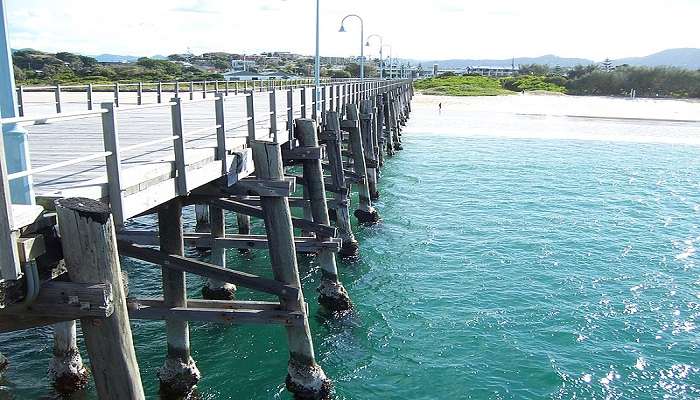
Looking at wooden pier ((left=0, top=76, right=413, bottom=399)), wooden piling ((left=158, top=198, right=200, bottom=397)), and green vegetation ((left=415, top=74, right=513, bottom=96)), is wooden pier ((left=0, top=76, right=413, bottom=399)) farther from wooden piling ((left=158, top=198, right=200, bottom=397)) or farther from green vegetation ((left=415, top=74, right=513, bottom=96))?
green vegetation ((left=415, top=74, right=513, bottom=96))

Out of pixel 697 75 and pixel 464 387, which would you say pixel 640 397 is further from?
pixel 697 75

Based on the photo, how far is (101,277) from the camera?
13.0 feet

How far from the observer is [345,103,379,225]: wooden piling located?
15.7 metres

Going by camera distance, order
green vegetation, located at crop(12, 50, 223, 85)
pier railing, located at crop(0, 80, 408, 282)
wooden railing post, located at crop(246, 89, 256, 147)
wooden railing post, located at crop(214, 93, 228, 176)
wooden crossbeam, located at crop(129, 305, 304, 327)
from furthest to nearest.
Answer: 1. green vegetation, located at crop(12, 50, 223, 85)
2. wooden railing post, located at crop(246, 89, 256, 147)
3. wooden crossbeam, located at crop(129, 305, 304, 327)
4. wooden railing post, located at crop(214, 93, 228, 176)
5. pier railing, located at crop(0, 80, 408, 282)

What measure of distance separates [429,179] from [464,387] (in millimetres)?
16798

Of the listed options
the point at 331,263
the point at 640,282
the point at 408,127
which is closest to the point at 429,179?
the point at 640,282

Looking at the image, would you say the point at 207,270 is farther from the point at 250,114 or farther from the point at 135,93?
the point at 135,93

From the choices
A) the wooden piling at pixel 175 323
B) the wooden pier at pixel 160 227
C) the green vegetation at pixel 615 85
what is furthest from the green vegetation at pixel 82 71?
the green vegetation at pixel 615 85

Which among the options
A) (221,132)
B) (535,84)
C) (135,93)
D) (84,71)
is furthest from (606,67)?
(221,132)

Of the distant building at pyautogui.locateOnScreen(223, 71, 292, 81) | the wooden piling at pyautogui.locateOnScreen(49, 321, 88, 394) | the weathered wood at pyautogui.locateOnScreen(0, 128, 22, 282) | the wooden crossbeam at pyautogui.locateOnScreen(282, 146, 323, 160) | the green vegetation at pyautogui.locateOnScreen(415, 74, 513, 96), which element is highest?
the distant building at pyautogui.locateOnScreen(223, 71, 292, 81)

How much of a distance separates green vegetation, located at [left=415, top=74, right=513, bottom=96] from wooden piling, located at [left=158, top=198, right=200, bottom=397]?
251ft

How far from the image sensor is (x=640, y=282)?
13.2 metres

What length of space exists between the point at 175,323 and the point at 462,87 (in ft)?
273

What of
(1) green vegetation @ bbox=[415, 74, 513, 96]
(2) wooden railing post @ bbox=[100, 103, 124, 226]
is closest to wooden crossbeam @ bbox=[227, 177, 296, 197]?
(2) wooden railing post @ bbox=[100, 103, 124, 226]
